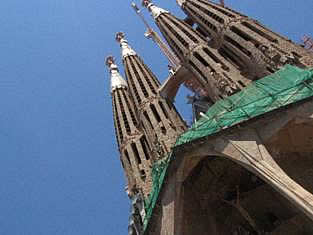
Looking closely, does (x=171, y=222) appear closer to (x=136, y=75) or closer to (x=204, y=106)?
(x=204, y=106)

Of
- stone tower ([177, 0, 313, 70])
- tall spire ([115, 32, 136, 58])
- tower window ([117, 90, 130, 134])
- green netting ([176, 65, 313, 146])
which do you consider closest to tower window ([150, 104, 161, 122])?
tower window ([117, 90, 130, 134])

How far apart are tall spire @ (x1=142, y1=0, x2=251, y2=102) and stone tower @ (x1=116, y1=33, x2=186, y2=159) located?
2.34 m

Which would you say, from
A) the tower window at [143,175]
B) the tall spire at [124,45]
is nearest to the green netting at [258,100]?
the tower window at [143,175]

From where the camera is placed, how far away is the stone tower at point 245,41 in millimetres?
19719

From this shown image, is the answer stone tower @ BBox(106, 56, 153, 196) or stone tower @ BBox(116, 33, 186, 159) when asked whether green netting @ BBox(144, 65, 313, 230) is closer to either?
stone tower @ BBox(116, 33, 186, 159)

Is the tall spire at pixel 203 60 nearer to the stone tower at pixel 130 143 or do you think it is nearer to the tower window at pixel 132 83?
the tower window at pixel 132 83

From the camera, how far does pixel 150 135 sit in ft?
78.6

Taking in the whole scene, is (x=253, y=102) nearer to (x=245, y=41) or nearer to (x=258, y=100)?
(x=258, y=100)

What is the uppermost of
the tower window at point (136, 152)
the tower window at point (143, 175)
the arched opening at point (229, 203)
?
the tower window at point (136, 152)

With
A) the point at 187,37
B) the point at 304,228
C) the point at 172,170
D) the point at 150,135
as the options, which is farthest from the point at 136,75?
the point at 304,228

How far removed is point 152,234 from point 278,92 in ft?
21.5

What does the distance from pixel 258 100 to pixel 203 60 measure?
9.32 m

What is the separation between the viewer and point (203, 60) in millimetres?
24203

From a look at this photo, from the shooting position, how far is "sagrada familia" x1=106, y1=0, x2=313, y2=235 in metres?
14.1
